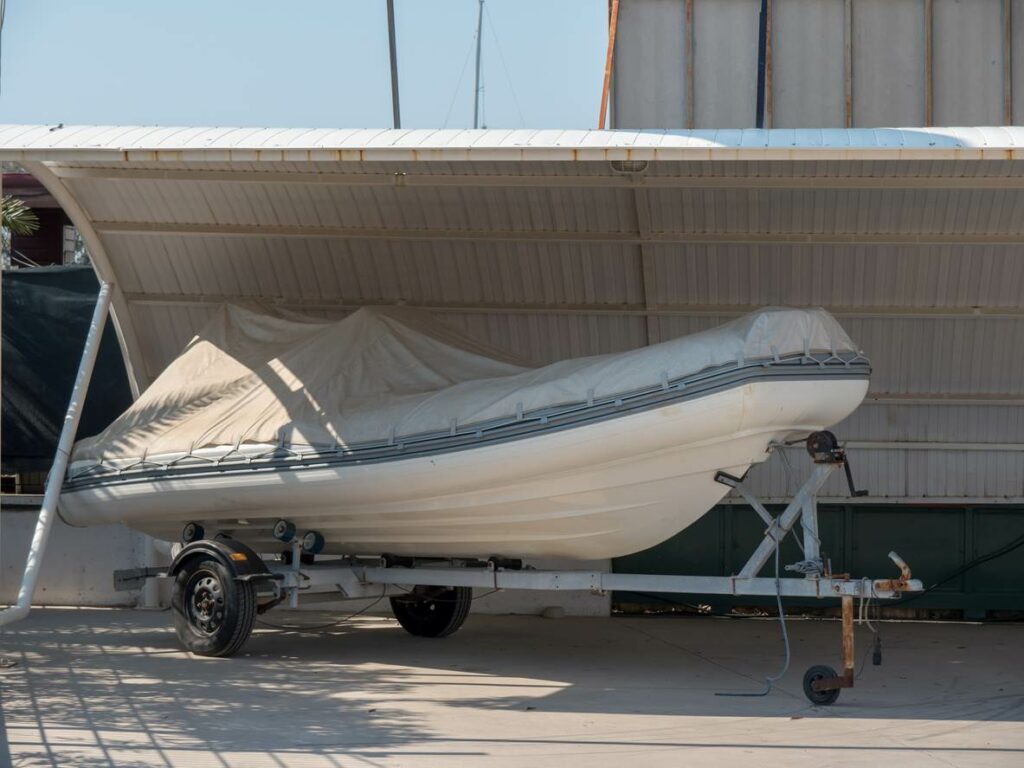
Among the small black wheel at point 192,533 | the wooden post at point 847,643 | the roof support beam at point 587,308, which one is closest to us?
the wooden post at point 847,643

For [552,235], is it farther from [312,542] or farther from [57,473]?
[57,473]

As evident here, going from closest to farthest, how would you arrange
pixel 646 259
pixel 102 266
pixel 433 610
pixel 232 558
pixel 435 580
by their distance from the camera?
pixel 232 558
pixel 435 580
pixel 433 610
pixel 646 259
pixel 102 266

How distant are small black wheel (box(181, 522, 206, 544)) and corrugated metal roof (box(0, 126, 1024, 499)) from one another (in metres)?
2.66

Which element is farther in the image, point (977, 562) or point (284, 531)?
point (977, 562)

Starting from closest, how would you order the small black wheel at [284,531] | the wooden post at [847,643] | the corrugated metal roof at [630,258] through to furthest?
the wooden post at [847,643] < the small black wheel at [284,531] < the corrugated metal roof at [630,258]

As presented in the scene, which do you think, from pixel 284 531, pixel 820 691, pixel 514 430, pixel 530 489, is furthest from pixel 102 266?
pixel 820 691

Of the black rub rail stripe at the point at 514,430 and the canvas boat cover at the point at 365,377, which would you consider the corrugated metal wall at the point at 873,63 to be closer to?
the canvas boat cover at the point at 365,377

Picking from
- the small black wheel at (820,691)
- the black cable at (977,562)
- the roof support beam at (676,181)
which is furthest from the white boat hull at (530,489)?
the black cable at (977,562)

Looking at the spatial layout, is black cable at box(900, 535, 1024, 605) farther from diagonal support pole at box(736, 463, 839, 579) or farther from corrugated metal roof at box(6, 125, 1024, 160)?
corrugated metal roof at box(6, 125, 1024, 160)

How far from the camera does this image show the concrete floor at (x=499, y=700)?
713 cm

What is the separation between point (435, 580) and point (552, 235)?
3.43 metres

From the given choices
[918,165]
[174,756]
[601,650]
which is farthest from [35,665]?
[918,165]

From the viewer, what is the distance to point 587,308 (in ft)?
41.2

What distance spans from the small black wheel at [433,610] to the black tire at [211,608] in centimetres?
190
